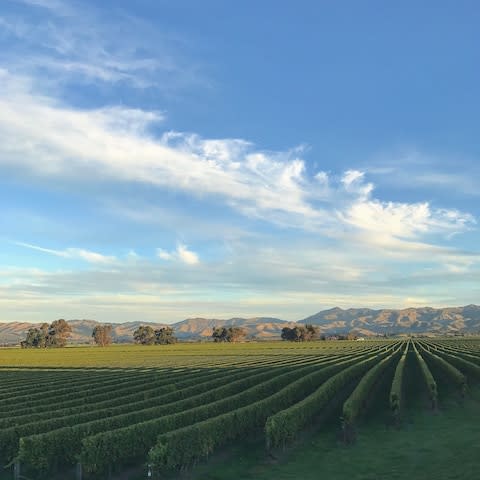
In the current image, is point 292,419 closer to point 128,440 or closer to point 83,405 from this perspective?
point 128,440

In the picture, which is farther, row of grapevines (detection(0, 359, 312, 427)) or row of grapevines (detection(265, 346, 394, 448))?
row of grapevines (detection(0, 359, 312, 427))

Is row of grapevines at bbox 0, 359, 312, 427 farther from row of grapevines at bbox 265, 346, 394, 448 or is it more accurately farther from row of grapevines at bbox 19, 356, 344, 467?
row of grapevines at bbox 265, 346, 394, 448

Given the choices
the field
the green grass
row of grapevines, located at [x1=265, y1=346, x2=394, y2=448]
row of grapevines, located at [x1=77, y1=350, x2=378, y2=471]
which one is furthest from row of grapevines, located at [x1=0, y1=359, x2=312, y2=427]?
row of grapevines, located at [x1=265, y1=346, x2=394, y2=448]

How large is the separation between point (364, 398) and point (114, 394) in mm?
14571

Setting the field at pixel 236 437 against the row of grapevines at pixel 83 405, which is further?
the row of grapevines at pixel 83 405

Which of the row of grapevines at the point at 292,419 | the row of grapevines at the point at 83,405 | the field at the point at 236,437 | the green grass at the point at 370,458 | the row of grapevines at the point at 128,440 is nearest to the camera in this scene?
the row of grapevines at the point at 128,440

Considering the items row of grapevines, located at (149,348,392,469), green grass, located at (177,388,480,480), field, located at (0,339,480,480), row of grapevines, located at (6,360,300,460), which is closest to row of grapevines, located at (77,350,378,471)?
field, located at (0,339,480,480)

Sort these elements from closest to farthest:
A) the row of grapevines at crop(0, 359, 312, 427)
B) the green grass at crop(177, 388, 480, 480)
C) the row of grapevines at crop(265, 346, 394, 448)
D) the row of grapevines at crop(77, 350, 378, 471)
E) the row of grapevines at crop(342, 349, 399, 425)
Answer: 1. the row of grapevines at crop(77, 350, 378, 471)
2. the green grass at crop(177, 388, 480, 480)
3. the row of grapevines at crop(265, 346, 394, 448)
4. the row of grapevines at crop(342, 349, 399, 425)
5. the row of grapevines at crop(0, 359, 312, 427)

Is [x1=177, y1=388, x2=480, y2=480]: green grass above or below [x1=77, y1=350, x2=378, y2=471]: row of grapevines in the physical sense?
below

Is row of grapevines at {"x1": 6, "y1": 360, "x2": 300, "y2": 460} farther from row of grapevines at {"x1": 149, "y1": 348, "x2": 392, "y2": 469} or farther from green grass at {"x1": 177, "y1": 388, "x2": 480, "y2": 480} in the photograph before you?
green grass at {"x1": 177, "y1": 388, "x2": 480, "y2": 480}

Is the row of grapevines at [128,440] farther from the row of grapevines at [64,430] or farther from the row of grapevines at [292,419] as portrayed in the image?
the row of grapevines at [292,419]

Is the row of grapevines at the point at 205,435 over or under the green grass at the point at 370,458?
over

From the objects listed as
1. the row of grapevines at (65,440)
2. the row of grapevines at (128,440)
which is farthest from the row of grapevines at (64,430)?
the row of grapevines at (128,440)

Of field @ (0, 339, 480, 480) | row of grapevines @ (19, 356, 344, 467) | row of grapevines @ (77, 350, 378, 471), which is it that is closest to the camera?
row of grapevines @ (77, 350, 378, 471)
